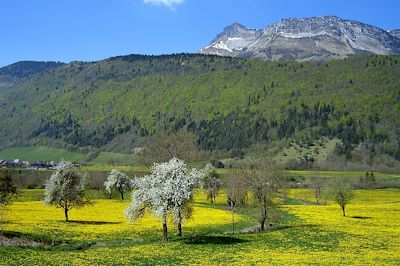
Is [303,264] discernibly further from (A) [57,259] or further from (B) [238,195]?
(B) [238,195]

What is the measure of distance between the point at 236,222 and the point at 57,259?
3861 cm

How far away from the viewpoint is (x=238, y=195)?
74.2 metres

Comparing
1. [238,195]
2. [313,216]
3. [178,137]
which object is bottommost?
[313,216]

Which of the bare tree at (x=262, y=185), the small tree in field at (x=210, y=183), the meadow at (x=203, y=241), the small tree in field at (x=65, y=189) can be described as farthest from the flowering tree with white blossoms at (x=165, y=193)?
the small tree in field at (x=210, y=183)

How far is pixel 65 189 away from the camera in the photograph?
250ft

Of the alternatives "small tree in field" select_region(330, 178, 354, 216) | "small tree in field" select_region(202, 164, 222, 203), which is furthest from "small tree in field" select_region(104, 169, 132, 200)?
"small tree in field" select_region(330, 178, 354, 216)

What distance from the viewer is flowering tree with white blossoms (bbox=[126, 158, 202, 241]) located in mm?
54906

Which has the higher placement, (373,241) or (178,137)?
(178,137)

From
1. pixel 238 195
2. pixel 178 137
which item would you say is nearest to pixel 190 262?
pixel 238 195

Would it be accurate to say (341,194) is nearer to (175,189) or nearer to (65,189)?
(175,189)

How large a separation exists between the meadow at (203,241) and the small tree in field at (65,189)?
2.73 meters

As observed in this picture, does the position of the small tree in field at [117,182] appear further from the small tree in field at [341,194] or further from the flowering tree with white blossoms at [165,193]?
the flowering tree with white blossoms at [165,193]

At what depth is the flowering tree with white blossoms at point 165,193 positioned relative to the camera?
54.9 metres

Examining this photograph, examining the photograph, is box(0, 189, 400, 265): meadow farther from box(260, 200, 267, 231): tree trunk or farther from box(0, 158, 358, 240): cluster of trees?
box(0, 158, 358, 240): cluster of trees
